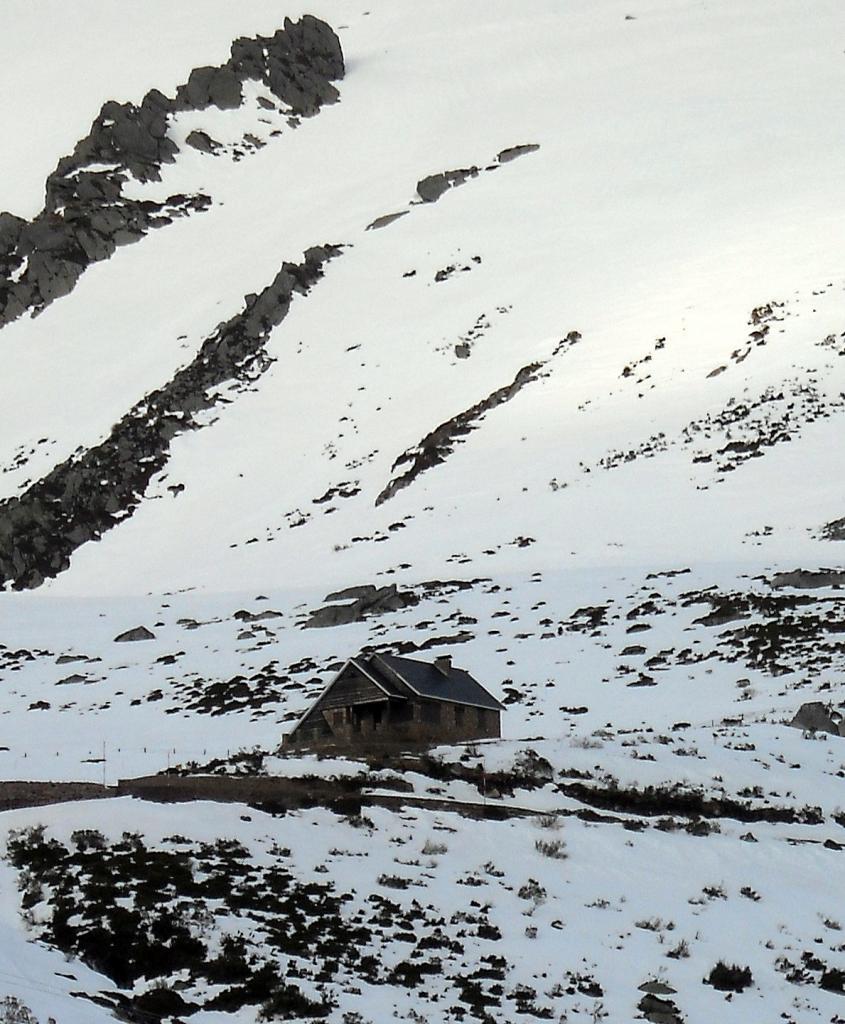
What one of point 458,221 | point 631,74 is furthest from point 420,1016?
A: point 631,74

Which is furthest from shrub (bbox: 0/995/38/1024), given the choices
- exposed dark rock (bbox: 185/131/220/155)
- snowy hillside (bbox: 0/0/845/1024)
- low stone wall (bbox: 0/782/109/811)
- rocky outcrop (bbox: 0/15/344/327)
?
exposed dark rock (bbox: 185/131/220/155)

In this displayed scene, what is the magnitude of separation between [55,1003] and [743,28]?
A: 15068 cm

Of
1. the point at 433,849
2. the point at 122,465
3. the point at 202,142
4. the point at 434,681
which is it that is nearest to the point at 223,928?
the point at 433,849

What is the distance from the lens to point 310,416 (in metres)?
91.1

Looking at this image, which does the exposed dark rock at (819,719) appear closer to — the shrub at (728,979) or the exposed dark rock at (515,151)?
the shrub at (728,979)

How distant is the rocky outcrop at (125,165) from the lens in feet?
390

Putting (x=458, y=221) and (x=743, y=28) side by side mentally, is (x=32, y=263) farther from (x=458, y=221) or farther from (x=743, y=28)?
(x=743, y=28)

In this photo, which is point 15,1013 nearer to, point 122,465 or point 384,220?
point 122,465

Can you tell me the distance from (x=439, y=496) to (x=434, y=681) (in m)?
36.7

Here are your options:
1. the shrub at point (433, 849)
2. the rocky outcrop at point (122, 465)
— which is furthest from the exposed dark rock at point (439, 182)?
the shrub at point (433, 849)

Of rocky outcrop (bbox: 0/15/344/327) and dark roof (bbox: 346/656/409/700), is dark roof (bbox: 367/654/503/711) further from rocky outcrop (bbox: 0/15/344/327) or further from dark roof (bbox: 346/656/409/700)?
rocky outcrop (bbox: 0/15/344/327)

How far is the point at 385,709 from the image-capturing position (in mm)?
35875

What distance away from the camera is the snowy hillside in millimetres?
18859

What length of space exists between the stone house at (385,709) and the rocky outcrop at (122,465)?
4700cm
